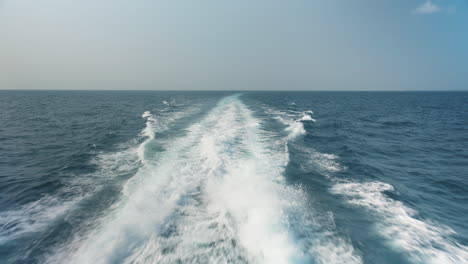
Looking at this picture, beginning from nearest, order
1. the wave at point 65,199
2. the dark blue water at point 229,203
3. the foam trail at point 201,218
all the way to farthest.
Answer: the foam trail at point 201,218 → the dark blue water at point 229,203 → the wave at point 65,199

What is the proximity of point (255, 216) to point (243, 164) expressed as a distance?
12.5ft

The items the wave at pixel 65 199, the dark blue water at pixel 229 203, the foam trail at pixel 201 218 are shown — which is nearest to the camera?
the foam trail at pixel 201 218

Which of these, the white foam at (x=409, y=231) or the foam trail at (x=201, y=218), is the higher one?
the foam trail at (x=201, y=218)

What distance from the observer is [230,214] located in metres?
5.76

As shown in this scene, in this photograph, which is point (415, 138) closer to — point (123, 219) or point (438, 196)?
point (438, 196)

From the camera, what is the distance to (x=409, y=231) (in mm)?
5336

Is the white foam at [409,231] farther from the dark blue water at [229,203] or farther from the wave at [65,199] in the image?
the wave at [65,199]

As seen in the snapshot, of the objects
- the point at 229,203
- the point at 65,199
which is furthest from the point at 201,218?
the point at 65,199

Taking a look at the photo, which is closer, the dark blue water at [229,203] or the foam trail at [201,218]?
the foam trail at [201,218]

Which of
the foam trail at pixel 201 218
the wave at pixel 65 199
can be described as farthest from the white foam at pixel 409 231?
the wave at pixel 65 199

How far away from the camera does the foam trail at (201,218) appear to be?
4445 mm

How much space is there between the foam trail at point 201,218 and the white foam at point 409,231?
152 cm

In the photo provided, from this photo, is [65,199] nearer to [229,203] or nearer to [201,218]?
[201,218]

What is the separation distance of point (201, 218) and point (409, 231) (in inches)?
214
